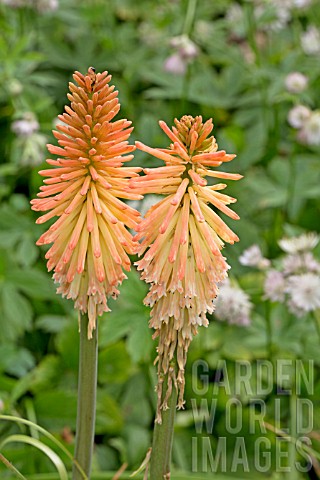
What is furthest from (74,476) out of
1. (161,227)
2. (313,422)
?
(313,422)

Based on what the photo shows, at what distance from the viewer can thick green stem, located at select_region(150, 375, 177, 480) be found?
1.16 metres

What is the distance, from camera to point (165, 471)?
3.95ft

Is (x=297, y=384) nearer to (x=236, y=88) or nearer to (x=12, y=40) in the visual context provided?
(x=236, y=88)

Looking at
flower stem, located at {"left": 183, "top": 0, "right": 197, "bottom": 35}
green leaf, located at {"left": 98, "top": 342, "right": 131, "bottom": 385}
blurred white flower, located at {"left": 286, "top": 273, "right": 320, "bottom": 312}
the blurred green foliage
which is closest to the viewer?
blurred white flower, located at {"left": 286, "top": 273, "right": 320, "bottom": 312}

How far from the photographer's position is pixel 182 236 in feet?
3.48

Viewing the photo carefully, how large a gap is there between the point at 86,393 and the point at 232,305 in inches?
48.6

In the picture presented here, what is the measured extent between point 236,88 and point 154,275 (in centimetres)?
268

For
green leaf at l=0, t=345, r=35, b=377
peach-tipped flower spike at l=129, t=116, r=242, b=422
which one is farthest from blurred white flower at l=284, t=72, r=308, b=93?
peach-tipped flower spike at l=129, t=116, r=242, b=422

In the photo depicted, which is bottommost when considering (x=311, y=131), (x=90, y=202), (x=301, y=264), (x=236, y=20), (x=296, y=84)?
(x=90, y=202)

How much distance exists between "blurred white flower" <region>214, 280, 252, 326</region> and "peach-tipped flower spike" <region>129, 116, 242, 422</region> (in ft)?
3.96

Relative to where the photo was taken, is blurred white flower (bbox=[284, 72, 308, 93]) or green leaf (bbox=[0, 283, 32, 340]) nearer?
green leaf (bbox=[0, 283, 32, 340])

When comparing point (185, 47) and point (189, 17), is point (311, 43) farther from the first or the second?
point (185, 47)

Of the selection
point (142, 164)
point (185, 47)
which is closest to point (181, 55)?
point (185, 47)

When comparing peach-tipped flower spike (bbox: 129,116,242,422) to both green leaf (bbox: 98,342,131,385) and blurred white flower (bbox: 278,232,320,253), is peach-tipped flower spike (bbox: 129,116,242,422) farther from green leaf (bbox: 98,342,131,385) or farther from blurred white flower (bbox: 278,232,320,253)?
green leaf (bbox: 98,342,131,385)
